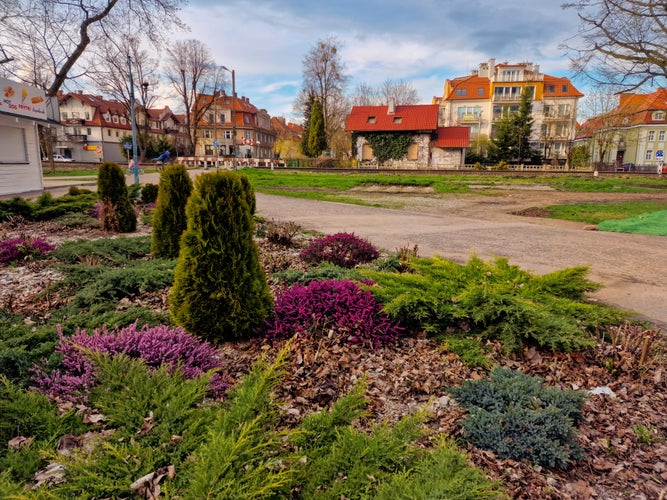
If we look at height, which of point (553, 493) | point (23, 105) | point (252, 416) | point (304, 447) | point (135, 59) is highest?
point (135, 59)

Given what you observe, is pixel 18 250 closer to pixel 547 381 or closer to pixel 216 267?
pixel 216 267

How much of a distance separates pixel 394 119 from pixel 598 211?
35.8m

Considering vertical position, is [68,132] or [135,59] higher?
[135,59]

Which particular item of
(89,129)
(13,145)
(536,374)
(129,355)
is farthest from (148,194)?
(89,129)

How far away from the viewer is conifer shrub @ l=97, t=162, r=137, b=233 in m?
7.90

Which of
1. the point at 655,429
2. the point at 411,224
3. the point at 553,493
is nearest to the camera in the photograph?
the point at 553,493

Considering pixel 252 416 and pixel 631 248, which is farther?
pixel 631 248

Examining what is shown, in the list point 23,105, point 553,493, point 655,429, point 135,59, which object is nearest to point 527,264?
point 655,429

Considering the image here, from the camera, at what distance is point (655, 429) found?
2.37 meters

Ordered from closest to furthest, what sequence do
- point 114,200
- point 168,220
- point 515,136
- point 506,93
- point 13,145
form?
point 168,220, point 114,200, point 13,145, point 515,136, point 506,93

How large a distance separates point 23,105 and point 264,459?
63.7 feet

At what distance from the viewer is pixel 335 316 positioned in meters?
3.50

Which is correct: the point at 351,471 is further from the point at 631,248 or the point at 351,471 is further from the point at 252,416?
the point at 631,248

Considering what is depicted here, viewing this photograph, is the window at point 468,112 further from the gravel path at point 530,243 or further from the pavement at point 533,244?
the pavement at point 533,244
